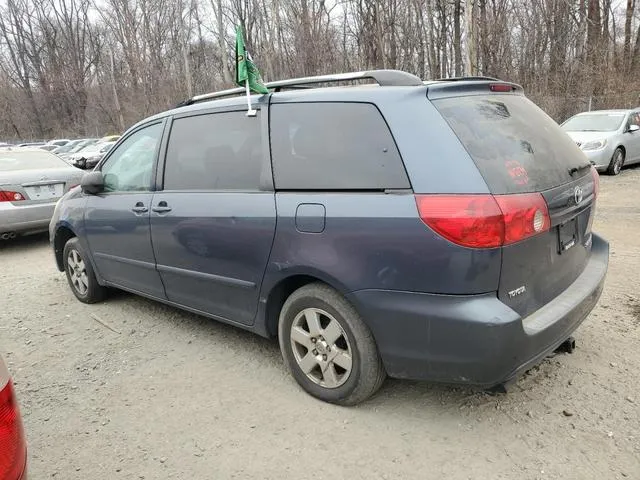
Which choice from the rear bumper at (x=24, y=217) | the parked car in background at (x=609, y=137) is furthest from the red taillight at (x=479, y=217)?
the parked car in background at (x=609, y=137)

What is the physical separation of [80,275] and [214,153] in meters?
2.35

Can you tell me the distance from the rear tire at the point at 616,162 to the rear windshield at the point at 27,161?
36.5 feet

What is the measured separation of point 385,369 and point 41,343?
2.95 meters

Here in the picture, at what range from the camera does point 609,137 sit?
1141 cm

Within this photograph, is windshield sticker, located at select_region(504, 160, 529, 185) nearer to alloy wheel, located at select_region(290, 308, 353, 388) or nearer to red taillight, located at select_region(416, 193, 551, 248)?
red taillight, located at select_region(416, 193, 551, 248)

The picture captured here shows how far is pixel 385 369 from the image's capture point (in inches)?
107

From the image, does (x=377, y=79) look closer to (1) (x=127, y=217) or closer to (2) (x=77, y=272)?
(1) (x=127, y=217)

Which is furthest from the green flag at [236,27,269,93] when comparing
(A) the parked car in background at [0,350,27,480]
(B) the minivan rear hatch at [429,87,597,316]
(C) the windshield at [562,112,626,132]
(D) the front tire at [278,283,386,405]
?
(C) the windshield at [562,112,626,132]

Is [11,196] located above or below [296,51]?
below

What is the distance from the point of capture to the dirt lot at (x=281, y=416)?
8.09ft

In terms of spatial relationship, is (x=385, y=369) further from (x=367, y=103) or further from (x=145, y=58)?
(x=145, y=58)

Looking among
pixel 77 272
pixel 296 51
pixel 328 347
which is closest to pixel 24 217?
pixel 77 272

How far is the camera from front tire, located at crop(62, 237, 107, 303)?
4770mm

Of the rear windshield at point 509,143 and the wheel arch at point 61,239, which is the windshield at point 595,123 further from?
the wheel arch at point 61,239
